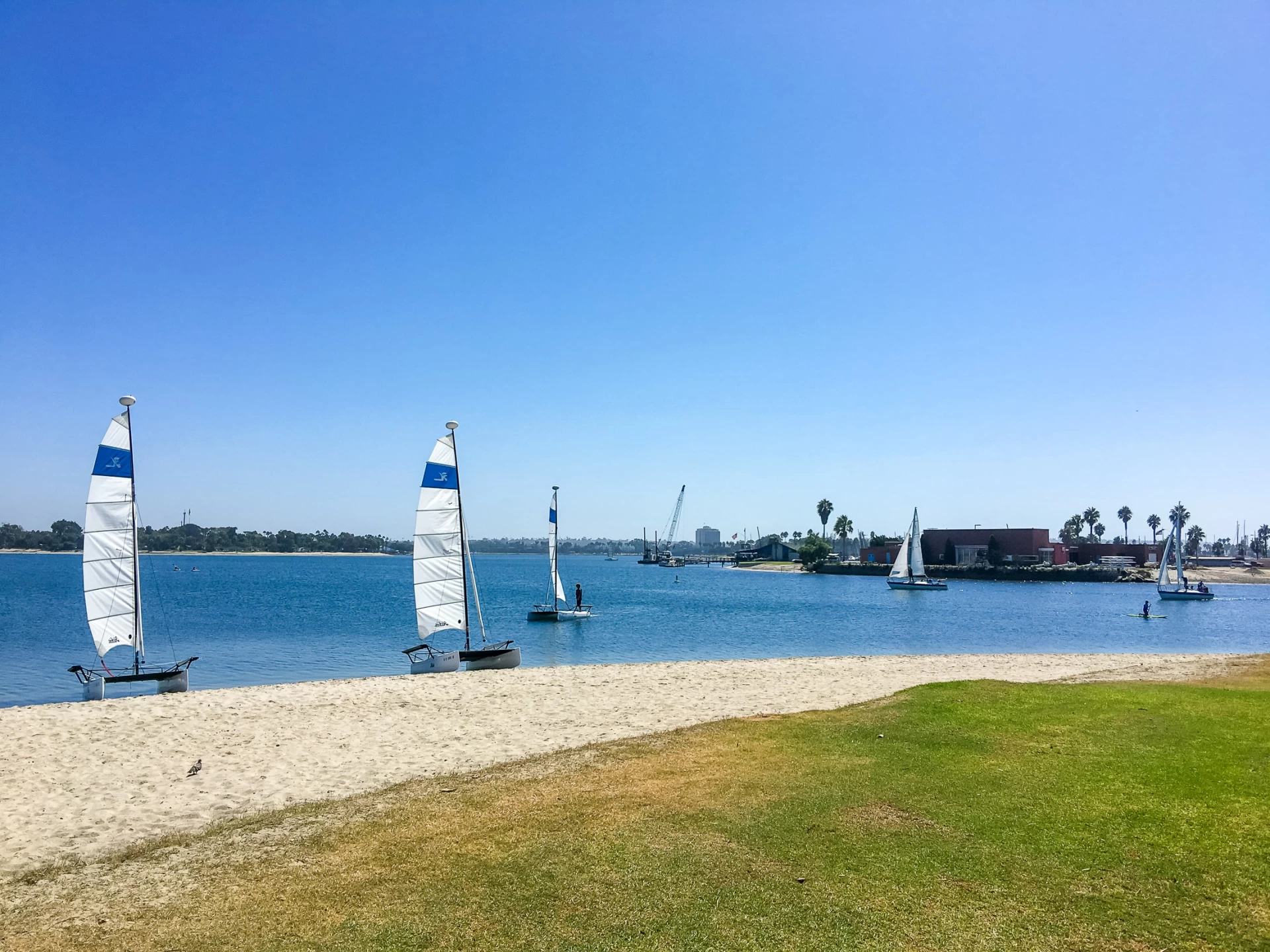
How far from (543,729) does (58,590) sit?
93.5 meters

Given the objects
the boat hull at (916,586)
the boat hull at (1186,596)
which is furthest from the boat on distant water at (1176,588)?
the boat hull at (916,586)

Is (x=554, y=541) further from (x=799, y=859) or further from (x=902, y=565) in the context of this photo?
(x=902, y=565)

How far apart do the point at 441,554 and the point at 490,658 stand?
448cm

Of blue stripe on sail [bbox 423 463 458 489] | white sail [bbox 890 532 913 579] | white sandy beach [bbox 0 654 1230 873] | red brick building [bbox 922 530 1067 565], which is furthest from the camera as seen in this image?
red brick building [bbox 922 530 1067 565]

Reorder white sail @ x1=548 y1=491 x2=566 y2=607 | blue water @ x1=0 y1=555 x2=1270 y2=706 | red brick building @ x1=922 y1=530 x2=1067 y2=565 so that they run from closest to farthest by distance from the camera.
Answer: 1. blue water @ x1=0 y1=555 x2=1270 y2=706
2. white sail @ x1=548 y1=491 x2=566 y2=607
3. red brick building @ x1=922 y1=530 x2=1067 y2=565

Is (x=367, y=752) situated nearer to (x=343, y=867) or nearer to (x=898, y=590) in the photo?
(x=343, y=867)

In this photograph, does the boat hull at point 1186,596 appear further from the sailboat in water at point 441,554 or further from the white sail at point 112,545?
the white sail at point 112,545

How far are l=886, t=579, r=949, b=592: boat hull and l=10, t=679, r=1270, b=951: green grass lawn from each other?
107341 mm

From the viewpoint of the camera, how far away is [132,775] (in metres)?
15.0

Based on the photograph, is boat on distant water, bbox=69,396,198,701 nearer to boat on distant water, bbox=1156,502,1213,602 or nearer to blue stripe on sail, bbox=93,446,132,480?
blue stripe on sail, bbox=93,446,132,480

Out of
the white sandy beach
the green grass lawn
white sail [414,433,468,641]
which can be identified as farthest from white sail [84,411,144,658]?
the green grass lawn

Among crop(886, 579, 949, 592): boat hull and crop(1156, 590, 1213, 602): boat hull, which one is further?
crop(886, 579, 949, 592): boat hull

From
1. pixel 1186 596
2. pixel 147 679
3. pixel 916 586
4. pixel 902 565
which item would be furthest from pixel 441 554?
pixel 1186 596

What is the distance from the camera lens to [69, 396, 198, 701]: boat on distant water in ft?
86.1
